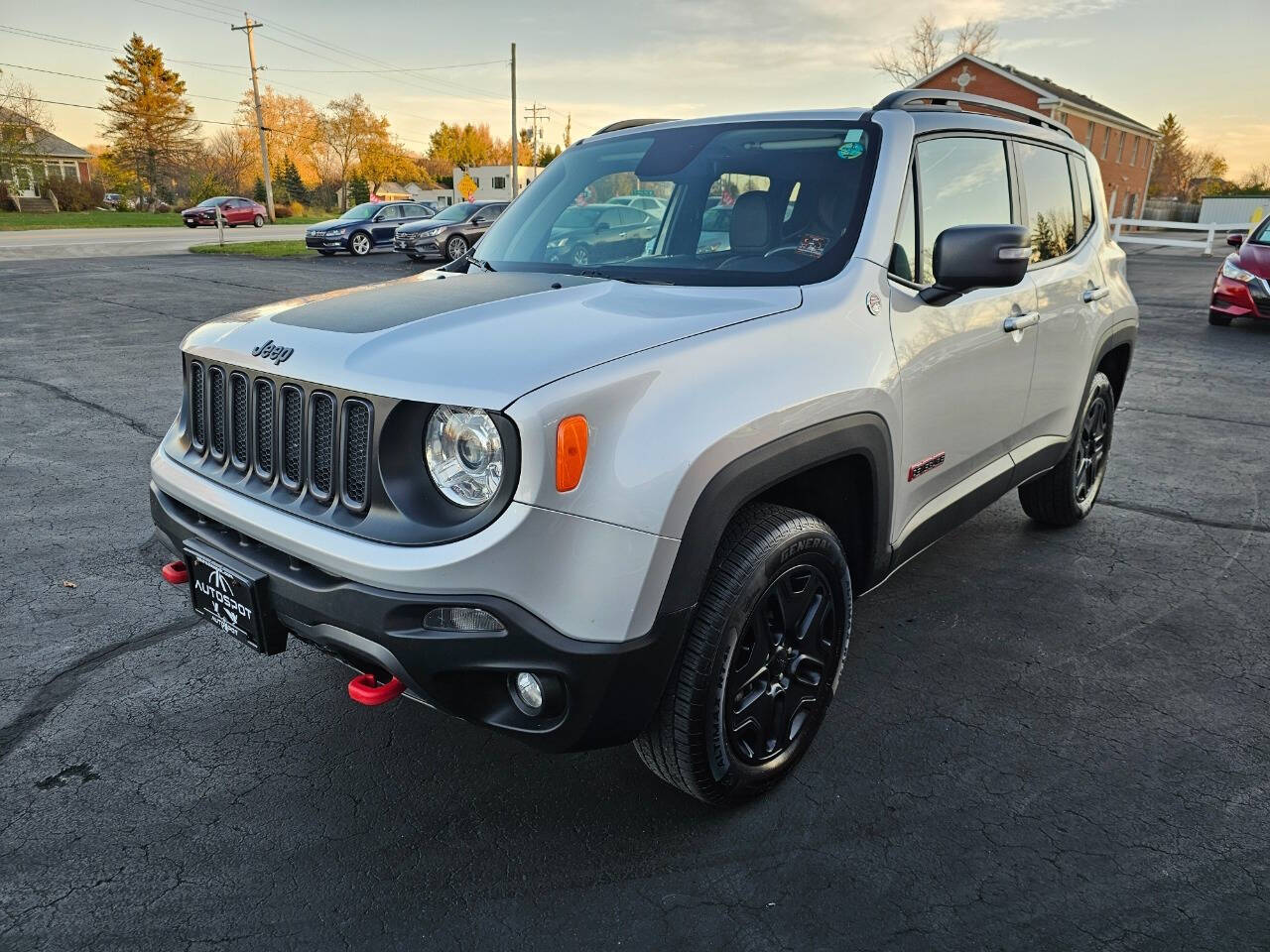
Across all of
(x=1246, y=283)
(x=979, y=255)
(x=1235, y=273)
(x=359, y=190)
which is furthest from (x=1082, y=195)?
(x=359, y=190)

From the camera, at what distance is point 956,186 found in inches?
130

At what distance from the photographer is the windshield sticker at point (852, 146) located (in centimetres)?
302

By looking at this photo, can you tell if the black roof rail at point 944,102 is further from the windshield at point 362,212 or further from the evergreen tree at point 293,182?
the evergreen tree at point 293,182

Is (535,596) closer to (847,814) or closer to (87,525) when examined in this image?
(847,814)

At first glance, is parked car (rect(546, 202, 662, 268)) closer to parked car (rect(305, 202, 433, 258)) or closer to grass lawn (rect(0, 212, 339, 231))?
parked car (rect(305, 202, 433, 258))

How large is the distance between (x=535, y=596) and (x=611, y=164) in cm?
232

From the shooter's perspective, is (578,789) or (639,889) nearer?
(639,889)

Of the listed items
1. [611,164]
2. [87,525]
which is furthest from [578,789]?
[87,525]

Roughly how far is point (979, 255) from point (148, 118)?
77531 millimetres

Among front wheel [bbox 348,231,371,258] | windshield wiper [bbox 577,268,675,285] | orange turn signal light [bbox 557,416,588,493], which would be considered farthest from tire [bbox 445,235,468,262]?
orange turn signal light [bbox 557,416,588,493]

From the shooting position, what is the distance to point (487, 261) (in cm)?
360

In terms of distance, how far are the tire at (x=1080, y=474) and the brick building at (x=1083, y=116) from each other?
126 feet

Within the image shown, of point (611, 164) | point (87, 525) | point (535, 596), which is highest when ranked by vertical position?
point (611, 164)

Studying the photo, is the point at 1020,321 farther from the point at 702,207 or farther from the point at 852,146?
the point at 702,207
